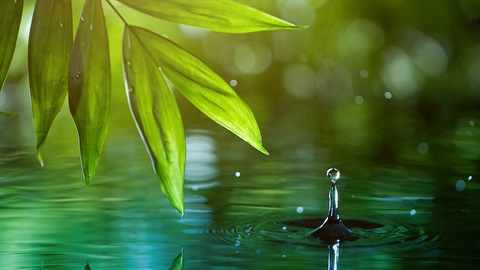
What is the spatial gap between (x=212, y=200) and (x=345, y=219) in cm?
23

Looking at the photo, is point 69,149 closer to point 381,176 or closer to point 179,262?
point 381,176

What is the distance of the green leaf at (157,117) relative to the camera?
48 cm

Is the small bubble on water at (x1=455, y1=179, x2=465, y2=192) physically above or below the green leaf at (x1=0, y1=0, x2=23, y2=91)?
above

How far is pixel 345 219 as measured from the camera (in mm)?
1085

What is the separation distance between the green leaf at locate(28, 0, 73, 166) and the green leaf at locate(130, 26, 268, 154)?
0.14 feet

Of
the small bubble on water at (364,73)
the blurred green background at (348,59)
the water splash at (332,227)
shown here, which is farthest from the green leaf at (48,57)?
the small bubble on water at (364,73)

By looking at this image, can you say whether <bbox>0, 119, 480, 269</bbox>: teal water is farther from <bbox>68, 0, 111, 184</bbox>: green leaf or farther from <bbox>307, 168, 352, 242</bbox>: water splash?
<bbox>68, 0, 111, 184</bbox>: green leaf

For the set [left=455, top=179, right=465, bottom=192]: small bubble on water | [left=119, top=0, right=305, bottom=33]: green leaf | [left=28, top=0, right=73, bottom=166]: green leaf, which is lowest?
[left=28, top=0, right=73, bottom=166]: green leaf

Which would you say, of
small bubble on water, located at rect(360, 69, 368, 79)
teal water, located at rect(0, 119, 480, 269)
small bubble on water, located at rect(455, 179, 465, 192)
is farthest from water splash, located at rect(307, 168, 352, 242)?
small bubble on water, located at rect(360, 69, 368, 79)

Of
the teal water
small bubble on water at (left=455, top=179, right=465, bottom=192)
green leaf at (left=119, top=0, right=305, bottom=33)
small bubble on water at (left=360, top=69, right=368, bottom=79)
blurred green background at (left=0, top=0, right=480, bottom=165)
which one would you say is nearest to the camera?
green leaf at (left=119, top=0, right=305, bottom=33)

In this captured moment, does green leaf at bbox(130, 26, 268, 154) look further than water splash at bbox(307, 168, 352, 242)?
No

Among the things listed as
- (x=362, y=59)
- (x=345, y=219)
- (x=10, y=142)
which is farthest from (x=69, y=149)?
(x=362, y=59)

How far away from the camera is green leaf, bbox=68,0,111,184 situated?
480 mm

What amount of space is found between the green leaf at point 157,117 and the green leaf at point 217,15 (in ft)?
0.10
